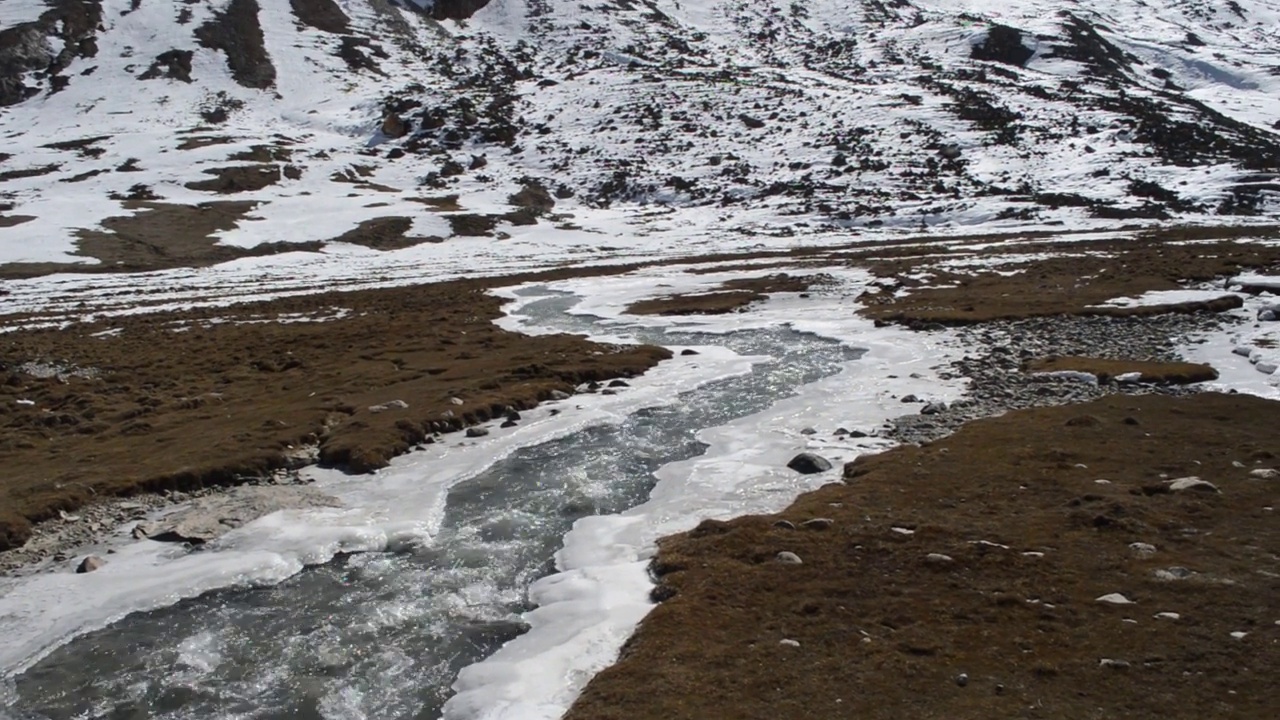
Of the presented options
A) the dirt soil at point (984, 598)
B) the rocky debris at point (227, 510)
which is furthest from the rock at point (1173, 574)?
the rocky debris at point (227, 510)

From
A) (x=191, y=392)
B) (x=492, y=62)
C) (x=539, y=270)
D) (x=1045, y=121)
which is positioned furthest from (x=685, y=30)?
(x=191, y=392)

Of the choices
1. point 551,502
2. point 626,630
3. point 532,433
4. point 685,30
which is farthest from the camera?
point 685,30

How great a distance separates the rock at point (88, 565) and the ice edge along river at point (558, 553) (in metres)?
0.15

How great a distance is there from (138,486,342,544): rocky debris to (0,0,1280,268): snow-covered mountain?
71.8 meters

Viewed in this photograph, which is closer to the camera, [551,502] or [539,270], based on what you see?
[551,502]

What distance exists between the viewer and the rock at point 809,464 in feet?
48.9

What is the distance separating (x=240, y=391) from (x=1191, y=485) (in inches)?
902

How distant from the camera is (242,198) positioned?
9981 centimetres

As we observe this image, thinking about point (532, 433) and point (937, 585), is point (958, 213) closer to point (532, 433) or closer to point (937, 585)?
point (532, 433)

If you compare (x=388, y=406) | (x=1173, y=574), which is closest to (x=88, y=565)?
(x=388, y=406)

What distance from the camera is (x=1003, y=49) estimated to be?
533 ft

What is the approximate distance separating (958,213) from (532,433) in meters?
83.0

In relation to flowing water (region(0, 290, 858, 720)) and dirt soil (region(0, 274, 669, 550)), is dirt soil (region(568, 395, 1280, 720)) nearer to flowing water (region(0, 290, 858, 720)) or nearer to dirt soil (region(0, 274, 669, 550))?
flowing water (region(0, 290, 858, 720))

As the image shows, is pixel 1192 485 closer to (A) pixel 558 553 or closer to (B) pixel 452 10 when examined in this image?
(A) pixel 558 553
